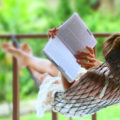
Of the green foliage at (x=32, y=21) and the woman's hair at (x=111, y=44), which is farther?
the green foliage at (x=32, y=21)

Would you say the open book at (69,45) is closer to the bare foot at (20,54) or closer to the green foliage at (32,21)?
the bare foot at (20,54)

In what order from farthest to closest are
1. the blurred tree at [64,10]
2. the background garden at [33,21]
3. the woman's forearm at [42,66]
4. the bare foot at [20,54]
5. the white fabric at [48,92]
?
1. the blurred tree at [64,10]
2. the background garden at [33,21]
3. the bare foot at [20,54]
4. the woman's forearm at [42,66]
5. the white fabric at [48,92]

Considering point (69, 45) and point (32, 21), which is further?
point (32, 21)

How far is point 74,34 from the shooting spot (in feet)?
5.23

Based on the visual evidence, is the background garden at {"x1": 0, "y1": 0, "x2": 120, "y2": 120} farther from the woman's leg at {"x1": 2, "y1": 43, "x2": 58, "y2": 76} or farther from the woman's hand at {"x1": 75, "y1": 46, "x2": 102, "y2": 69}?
the woman's hand at {"x1": 75, "y1": 46, "x2": 102, "y2": 69}

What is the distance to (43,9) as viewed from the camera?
7.80 m

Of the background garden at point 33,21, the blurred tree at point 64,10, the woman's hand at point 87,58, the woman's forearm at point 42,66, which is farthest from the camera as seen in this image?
the blurred tree at point 64,10

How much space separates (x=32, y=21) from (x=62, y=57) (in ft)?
18.5

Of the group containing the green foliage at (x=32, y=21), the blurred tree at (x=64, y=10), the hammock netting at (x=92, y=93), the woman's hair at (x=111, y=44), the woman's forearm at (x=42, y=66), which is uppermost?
the blurred tree at (x=64, y=10)

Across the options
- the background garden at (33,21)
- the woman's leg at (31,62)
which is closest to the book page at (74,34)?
the woman's leg at (31,62)

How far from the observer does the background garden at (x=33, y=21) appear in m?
6.64

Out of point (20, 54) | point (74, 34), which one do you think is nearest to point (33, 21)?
point (20, 54)

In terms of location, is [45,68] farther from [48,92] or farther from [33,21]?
[33,21]

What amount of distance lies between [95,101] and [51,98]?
0.86 feet
